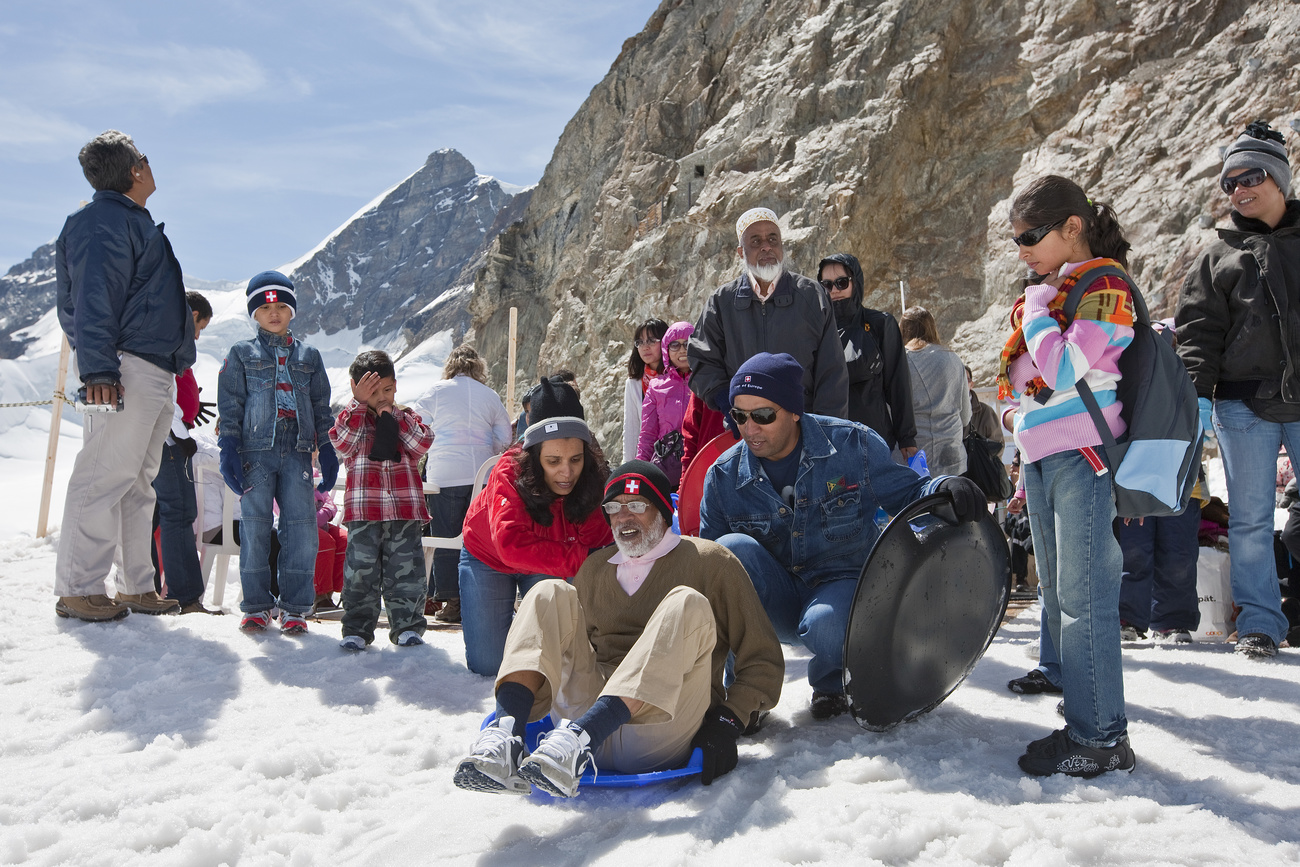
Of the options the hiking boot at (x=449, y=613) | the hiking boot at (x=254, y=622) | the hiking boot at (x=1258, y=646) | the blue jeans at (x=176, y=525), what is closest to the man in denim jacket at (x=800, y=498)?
the hiking boot at (x=1258, y=646)

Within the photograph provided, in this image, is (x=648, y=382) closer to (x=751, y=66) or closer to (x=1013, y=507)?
(x=1013, y=507)

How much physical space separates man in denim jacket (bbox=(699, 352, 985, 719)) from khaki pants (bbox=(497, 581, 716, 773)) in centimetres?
56

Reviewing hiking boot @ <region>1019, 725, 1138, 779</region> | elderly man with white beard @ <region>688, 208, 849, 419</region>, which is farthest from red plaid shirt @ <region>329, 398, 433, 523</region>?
hiking boot @ <region>1019, 725, 1138, 779</region>

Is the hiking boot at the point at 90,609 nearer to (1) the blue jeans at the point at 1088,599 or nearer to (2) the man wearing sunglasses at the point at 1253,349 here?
(1) the blue jeans at the point at 1088,599

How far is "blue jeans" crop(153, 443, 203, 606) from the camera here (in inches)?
198

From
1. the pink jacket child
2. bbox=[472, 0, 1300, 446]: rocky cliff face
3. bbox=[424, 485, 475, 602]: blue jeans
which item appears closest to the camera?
the pink jacket child

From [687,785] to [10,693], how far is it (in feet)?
9.12

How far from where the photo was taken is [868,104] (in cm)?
1947

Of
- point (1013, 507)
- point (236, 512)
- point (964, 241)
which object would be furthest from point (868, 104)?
point (236, 512)

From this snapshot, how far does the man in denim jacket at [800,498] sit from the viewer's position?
9.59 feet

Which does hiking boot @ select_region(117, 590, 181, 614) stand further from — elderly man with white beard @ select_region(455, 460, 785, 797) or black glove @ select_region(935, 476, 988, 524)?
black glove @ select_region(935, 476, 988, 524)

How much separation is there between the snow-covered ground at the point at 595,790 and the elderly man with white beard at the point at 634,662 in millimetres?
149

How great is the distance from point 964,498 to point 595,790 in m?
1.35

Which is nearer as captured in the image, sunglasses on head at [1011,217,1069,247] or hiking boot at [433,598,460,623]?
sunglasses on head at [1011,217,1069,247]
